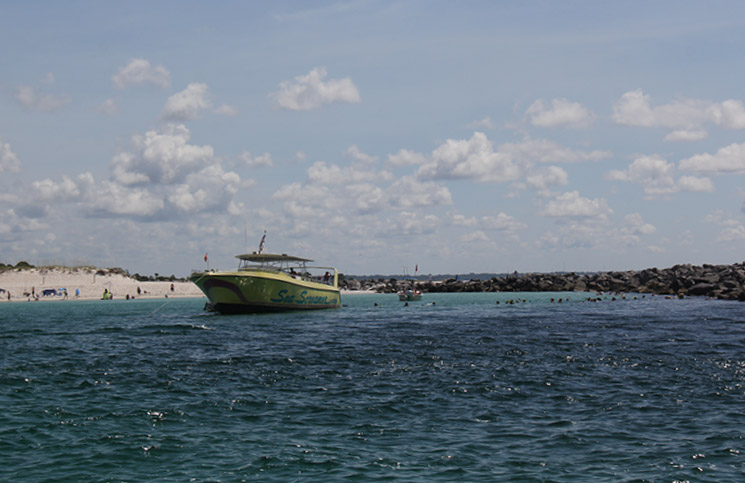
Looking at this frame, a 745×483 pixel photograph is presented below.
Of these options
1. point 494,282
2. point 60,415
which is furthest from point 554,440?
point 494,282

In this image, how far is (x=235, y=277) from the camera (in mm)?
46938

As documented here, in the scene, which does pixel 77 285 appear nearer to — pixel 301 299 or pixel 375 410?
pixel 301 299

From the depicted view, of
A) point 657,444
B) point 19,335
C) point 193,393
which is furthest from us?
point 19,335

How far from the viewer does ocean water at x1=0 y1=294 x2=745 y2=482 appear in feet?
36.9

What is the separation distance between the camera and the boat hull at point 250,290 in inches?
1859

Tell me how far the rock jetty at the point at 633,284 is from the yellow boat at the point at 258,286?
48.9 metres

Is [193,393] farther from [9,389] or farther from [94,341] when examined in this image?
[94,341]

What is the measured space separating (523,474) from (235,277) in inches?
1513

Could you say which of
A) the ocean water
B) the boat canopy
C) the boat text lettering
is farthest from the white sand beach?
the ocean water

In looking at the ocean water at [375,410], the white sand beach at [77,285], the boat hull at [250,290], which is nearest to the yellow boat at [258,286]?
the boat hull at [250,290]

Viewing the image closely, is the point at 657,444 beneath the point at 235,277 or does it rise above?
beneath

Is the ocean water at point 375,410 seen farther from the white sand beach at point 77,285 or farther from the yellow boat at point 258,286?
the white sand beach at point 77,285

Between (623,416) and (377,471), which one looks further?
(623,416)

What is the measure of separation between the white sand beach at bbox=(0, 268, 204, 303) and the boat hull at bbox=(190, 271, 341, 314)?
72009 mm
